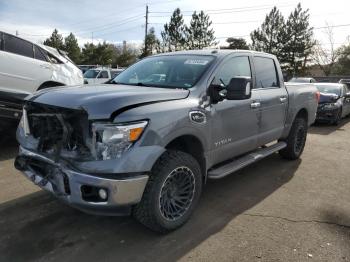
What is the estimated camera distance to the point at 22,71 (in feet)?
21.3

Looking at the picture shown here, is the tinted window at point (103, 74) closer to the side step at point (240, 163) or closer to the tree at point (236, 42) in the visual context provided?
the side step at point (240, 163)

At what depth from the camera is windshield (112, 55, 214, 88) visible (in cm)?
400

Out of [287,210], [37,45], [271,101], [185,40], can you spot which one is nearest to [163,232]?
[287,210]

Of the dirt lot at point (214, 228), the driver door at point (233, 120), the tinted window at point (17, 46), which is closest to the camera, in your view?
the dirt lot at point (214, 228)

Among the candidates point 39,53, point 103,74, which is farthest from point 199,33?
point 39,53

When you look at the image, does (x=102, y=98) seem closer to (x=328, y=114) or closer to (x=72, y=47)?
(x=328, y=114)

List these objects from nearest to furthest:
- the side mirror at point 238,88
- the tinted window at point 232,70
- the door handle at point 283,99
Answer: the side mirror at point 238,88 → the tinted window at point 232,70 → the door handle at point 283,99

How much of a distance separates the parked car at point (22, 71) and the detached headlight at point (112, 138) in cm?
368

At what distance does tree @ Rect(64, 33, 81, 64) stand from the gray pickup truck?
155 feet

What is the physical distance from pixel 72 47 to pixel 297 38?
100ft

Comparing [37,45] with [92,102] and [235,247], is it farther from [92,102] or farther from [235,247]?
[235,247]

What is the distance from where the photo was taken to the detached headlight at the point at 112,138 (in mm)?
2904

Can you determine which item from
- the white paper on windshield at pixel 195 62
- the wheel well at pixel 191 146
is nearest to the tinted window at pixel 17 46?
the white paper on windshield at pixel 195 62

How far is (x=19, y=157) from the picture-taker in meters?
3.59
